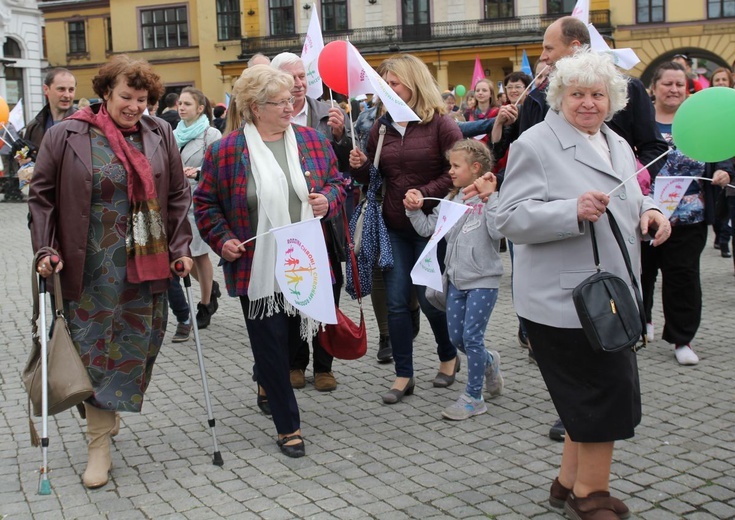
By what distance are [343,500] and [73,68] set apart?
50.3 metres

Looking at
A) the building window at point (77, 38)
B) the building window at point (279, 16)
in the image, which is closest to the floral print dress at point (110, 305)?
the building window at point (279, 16)

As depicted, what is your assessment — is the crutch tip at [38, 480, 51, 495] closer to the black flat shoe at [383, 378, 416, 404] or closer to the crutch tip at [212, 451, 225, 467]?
the crutch tip at [212, 451, 225, 467]

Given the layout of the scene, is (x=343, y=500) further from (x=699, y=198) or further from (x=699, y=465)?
(x=699, y=198)

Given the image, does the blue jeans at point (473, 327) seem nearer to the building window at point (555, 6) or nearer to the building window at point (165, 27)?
the building window at point (555, 6)

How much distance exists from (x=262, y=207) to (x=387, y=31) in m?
38.1

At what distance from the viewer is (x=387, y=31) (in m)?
41.5

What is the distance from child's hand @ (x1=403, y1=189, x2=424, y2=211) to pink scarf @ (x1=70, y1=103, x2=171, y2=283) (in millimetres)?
1550

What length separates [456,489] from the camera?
4312mm

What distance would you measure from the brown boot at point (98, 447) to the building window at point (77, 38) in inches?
1938

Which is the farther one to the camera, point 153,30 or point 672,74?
point 153,30

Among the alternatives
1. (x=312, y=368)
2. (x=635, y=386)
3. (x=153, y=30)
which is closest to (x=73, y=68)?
(x=153, y=30)

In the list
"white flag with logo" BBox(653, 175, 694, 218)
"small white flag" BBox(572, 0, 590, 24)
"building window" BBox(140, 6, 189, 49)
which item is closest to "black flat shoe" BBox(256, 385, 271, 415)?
"white flag with logo" BBox(653, 175, 694, 218)

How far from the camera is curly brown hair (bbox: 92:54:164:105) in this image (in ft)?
14.9

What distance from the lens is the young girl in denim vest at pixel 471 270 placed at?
211 inches
